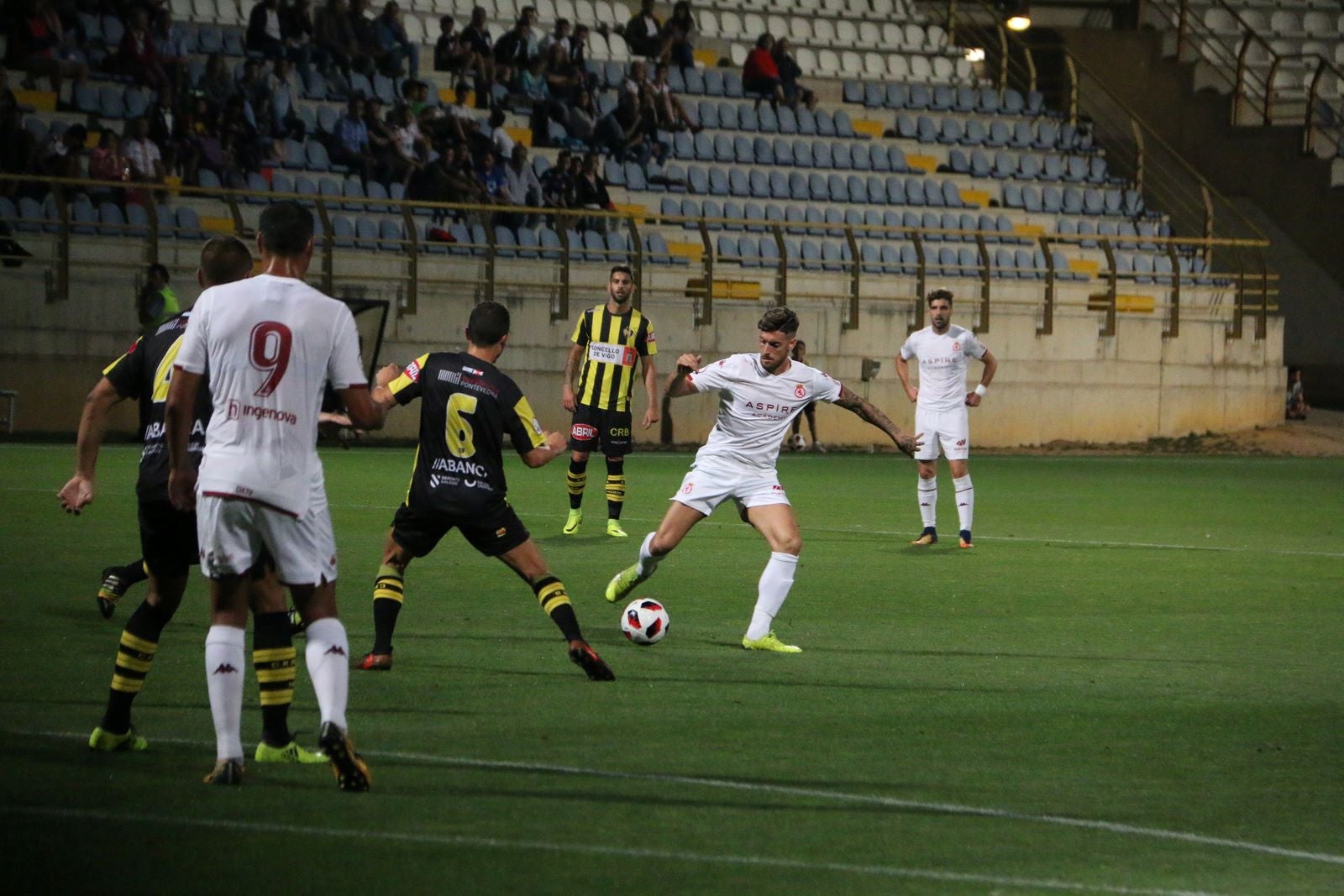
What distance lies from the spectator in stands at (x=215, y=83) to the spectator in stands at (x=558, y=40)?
5759mm

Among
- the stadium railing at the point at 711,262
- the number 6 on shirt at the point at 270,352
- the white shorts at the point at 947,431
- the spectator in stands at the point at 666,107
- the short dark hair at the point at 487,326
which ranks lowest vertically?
the white shorts at the point at 947,431

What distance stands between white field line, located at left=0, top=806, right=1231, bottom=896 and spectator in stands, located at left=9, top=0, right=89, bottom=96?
21.3 m

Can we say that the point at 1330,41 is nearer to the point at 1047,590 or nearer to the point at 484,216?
the point at 484,216

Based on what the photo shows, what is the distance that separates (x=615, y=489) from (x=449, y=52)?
592 inches

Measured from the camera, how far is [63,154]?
75.6 feet

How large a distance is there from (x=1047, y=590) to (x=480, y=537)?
4.90 metres

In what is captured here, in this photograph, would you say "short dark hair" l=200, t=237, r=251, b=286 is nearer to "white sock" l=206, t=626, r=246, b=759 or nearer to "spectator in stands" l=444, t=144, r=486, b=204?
"white sock" l=206, t=626, r=246, b=759

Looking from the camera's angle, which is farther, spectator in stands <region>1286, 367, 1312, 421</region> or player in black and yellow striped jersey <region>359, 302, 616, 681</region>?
spectator in stands <region>1286, 367, 1312, 421</region>

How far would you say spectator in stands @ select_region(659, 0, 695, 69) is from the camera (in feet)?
101

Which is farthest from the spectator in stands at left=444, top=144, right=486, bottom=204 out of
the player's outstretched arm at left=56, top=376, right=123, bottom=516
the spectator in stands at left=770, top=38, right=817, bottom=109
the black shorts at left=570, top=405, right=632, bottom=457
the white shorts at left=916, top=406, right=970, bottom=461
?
the player's outstretched arm at left=56, top=376, right=123, bottom=516

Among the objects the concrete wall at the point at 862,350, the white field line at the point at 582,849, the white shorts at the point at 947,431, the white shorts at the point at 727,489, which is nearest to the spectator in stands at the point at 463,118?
the concrete wall at the point at 862,350

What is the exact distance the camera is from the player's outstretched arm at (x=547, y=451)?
7.48 m

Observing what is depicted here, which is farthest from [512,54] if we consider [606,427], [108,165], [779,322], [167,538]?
[167,538]

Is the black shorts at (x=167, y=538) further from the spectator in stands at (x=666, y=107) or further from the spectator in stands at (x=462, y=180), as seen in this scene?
the spectator in stands at (x=666, y=107)
